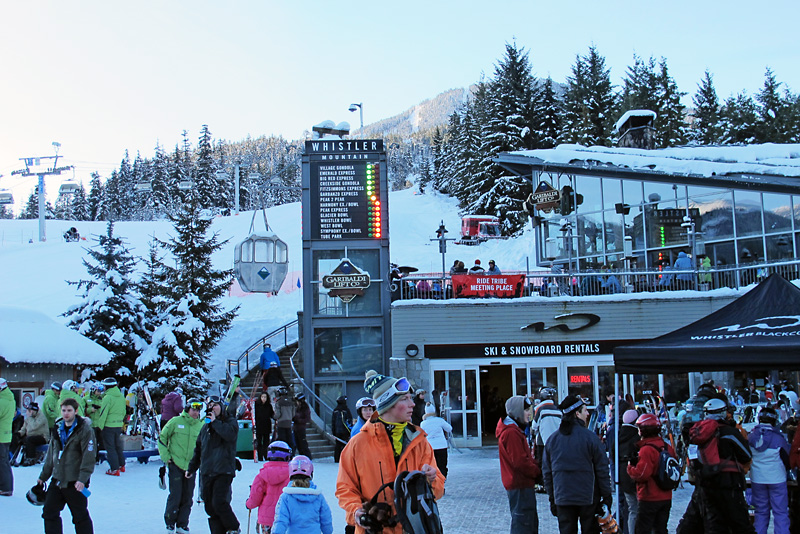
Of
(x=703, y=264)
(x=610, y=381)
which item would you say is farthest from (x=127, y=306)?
(x=703, y=264)

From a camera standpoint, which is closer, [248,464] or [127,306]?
[248,464]

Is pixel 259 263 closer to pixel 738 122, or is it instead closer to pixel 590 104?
pixel 590 104

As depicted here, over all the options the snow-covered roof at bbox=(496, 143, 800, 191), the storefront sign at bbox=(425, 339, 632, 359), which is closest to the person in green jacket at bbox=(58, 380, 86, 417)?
the storefront sign at bbox=(425, 339, 632, 359)

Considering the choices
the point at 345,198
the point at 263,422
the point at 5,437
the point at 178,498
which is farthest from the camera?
the point at 345,198

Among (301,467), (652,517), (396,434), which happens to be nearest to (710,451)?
(652,517)

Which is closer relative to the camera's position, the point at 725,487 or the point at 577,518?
the point at 577,518

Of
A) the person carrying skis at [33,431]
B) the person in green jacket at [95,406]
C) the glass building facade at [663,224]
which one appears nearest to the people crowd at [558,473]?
the person in green jacket at [95,406]

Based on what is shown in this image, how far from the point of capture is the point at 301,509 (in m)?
5.62

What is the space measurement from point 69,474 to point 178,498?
67.4 inches

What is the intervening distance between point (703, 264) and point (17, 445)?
1796 cm

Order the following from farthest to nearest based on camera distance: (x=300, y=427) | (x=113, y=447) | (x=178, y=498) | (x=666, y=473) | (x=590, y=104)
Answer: (x=590, y=104) → (x=300, y=427) → (x=113, y=447) → (x=178, y=498) → (x=666, y=473)

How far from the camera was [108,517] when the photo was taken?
10141 mm

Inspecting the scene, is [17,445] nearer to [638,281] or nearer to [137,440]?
[137,440]

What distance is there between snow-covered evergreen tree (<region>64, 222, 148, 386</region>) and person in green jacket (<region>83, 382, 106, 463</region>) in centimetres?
779
